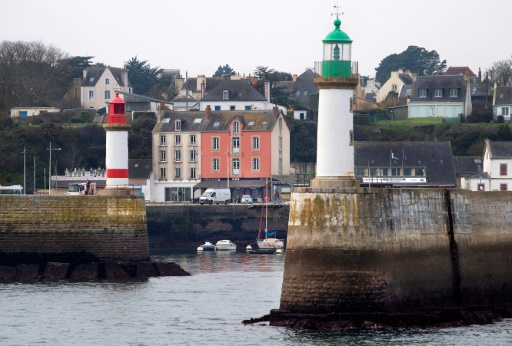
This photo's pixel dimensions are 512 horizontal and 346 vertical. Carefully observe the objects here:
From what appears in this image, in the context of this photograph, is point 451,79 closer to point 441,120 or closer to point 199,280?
point 441,120

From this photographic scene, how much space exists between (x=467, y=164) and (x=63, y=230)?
129 feet

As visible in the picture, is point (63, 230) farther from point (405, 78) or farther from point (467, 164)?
point (405, 78)

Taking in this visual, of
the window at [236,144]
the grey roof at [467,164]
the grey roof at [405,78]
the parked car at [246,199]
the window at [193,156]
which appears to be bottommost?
the parked car at [246,199]

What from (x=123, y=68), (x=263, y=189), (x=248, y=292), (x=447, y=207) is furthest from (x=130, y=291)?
(x=123, y=68)

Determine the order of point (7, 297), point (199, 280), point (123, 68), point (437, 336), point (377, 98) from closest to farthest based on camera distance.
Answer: point (437, 336)
point (7, 297)
point (199, 280)
point (123, 68)
point (377, 98)

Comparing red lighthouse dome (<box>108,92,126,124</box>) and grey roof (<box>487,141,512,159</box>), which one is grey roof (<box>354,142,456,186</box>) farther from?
red lighthouse dome (<box>108,92,126,124</box>)

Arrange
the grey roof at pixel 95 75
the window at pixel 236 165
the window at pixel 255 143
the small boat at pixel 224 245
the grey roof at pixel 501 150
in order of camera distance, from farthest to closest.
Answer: the grey roof at pixel 95 75
the window at pixel 236 165
the window at pixel 255 143
the grey roof at pixel 501 150
the small boat at pixel 224 245

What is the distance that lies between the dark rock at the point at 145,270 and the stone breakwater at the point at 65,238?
0.16 feet

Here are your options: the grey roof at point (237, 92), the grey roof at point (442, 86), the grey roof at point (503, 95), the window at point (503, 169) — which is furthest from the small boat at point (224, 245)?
the grey roof at point (442, 86)

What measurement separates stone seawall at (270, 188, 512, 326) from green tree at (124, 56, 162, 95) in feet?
303

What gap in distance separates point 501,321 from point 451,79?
244 ft

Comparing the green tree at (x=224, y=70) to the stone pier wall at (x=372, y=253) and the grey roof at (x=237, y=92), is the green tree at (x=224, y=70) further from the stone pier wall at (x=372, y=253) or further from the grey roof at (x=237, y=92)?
the stone pier wall at (x=372, y=253)

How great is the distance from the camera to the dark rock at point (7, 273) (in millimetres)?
49947

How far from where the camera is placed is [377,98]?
136 metres
